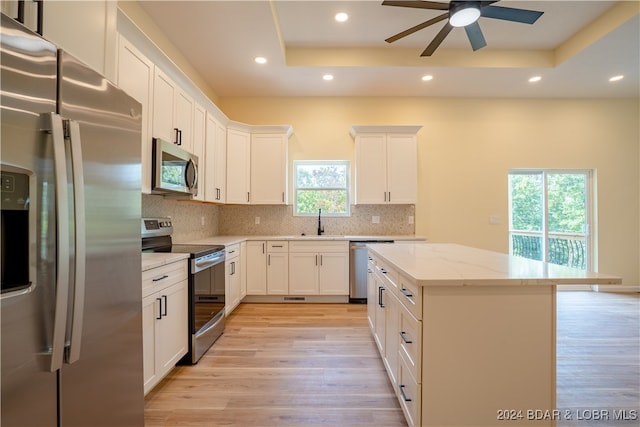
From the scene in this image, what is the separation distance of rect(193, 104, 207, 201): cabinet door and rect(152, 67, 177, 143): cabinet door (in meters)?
0.47

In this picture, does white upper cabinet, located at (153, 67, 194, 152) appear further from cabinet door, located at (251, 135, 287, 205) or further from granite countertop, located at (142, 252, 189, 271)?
cabinet door, located at (251, 135, 287, 205)

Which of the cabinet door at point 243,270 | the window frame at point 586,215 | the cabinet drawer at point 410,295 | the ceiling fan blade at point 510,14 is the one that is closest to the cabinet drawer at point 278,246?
the cabinet door at point 243,270

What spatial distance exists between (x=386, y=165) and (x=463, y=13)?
7.05ft

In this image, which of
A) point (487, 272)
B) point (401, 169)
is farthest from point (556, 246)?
point (487, 272)

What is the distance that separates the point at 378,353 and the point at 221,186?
275 cm

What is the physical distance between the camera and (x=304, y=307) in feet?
12.5

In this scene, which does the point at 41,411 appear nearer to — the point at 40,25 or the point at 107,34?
the point at 40,25

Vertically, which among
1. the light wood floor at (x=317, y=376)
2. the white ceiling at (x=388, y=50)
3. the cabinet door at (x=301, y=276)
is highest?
the white ceiling at (x=388, y=50)

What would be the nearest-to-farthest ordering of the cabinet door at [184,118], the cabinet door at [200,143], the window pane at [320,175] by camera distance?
the cabinet door at [184,118] → the cabinet door at [200,143] → the window pane at [320,175]

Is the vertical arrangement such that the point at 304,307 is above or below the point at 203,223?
below

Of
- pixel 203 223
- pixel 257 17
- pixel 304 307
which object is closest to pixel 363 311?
pixel 304 307

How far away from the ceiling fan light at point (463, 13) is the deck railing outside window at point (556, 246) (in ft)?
11.7

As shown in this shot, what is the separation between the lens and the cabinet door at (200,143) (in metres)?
3.08

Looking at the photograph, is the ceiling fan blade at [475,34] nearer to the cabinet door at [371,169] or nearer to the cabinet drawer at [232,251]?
the cabinet door at [371,169]
